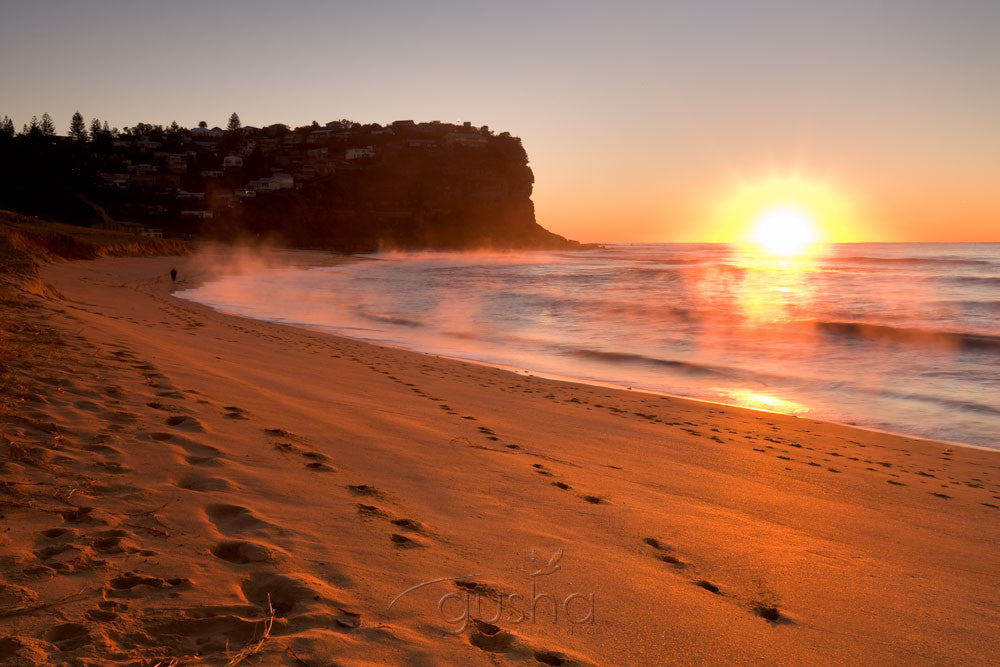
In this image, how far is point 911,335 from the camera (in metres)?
20.7

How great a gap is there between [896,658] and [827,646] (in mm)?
335

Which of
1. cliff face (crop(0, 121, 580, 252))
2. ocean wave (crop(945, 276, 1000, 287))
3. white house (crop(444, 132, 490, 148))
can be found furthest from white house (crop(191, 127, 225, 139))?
ocean wave (crop(945, 276, 1000, 287))

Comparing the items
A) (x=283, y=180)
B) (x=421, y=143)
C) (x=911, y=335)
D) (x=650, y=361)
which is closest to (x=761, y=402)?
(x=650, y=361)

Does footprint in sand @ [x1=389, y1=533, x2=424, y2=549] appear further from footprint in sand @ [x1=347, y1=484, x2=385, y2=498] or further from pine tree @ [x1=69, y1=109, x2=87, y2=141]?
pine tree @ [x1=69, y1=109, x2=87, y2=141]

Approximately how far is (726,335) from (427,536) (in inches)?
757

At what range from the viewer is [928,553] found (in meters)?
4.34

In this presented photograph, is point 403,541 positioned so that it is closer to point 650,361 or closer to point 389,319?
point 650,361

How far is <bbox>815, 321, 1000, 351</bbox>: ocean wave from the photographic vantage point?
19.2m

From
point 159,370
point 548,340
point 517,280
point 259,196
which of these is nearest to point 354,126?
point 259,196

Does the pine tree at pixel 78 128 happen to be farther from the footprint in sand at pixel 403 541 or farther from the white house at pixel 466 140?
the footprint in sand at pixel 403 541

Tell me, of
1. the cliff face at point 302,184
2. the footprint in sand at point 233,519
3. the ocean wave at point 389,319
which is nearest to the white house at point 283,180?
the cliff face at point 302,184

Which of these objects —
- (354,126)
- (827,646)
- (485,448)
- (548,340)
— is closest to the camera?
(827,646)

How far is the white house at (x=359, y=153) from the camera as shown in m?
137

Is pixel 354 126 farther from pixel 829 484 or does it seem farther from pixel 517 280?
pixel 829 484
